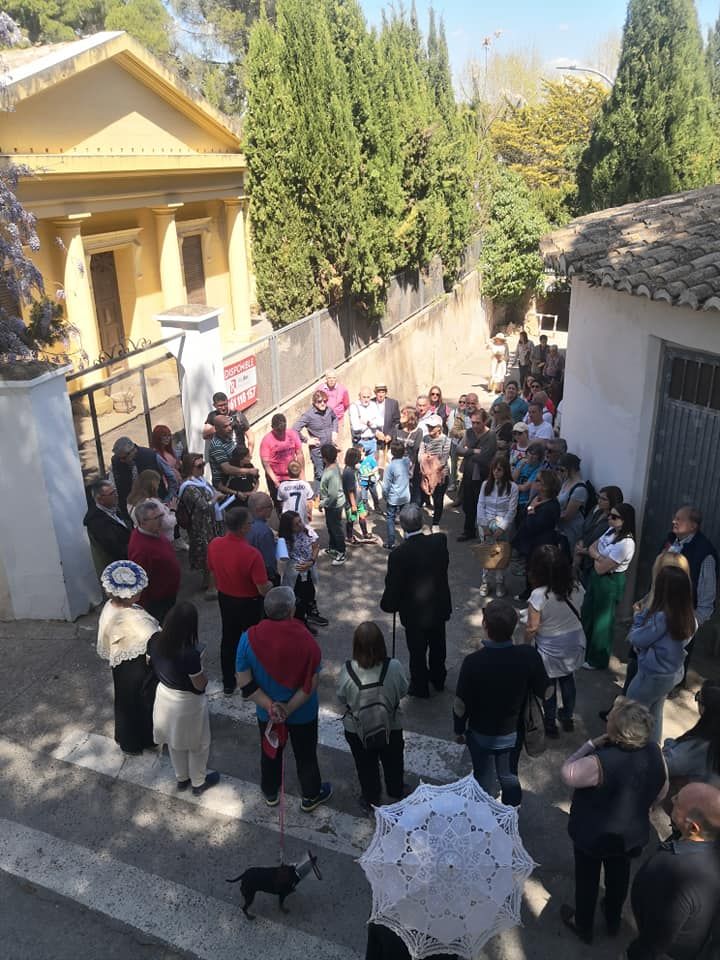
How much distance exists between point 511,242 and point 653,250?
16.4m

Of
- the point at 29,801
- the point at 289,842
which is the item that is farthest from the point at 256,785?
the point at 29,801

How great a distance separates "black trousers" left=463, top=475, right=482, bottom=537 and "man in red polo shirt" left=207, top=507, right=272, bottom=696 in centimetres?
411

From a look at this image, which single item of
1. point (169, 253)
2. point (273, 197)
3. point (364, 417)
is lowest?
point (364, 417)

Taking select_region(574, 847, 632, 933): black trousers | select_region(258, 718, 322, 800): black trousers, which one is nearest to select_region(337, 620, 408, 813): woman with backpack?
select_region(258, 718, 322, 800): black trousers

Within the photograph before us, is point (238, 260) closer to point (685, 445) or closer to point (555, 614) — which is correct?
point (685, 445)

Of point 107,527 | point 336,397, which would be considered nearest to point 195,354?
point 336,397

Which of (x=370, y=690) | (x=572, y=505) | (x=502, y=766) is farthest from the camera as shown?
(x=572, y=505)

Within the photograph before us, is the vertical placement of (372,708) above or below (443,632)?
above

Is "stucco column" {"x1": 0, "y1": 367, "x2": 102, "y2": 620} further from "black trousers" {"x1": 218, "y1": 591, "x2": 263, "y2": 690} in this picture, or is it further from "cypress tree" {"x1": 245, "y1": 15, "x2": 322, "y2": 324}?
"cypress tree" {"x1": 245, "y1": 15, "x2": 322, "y2": 324}

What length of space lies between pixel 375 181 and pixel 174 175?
4.60 m

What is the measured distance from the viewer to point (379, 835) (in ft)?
10.9

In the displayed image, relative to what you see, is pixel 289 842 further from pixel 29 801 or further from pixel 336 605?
pixel 336 605

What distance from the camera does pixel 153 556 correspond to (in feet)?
20.1

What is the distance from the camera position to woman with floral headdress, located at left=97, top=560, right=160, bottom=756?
508cm
